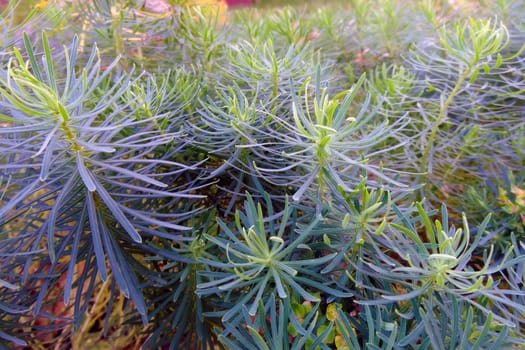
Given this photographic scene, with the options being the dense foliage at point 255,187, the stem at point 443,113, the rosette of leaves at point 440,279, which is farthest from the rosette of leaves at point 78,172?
the stem at point 443,113

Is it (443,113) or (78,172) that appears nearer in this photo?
(78,172)

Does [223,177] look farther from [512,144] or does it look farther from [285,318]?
[512,144]

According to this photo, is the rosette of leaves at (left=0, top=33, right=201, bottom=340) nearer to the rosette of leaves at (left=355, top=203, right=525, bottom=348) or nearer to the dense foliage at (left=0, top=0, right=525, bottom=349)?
the dense foliage at (left=0, top=0, right=525, bottom=349)

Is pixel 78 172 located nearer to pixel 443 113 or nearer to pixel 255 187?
pixel 255 187

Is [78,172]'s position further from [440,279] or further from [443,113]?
[443,113]

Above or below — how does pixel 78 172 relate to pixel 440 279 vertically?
above

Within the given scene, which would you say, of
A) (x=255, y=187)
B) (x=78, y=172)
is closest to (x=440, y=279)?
(x=255, y=187)

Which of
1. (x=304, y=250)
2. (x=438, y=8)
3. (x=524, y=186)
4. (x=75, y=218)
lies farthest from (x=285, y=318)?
(x=438, y=8)

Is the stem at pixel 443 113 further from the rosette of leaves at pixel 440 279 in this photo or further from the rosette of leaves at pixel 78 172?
the rosette of leaves at pixel 78 172

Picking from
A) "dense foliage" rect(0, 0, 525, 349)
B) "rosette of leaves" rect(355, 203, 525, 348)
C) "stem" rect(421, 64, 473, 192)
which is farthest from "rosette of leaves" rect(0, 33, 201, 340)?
"stem" rect(421, 64, 473, 192)
